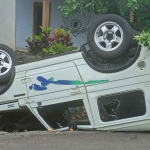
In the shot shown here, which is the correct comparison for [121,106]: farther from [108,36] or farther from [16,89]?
[16,89]

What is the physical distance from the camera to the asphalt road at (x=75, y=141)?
6609mm

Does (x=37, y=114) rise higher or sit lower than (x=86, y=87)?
lower

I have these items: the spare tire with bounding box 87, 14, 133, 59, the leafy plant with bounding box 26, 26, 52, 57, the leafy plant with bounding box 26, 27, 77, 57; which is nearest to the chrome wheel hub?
the spare tire with bounding box 87, 14, 133, 59

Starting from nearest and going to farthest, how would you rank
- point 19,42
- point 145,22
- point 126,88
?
point 126,88 → point 145,22 → point 19,42

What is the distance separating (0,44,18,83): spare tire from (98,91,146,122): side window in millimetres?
1764

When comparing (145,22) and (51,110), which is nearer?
(51,110)

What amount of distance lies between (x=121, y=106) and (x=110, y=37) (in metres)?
1.20

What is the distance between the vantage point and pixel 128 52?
7.35m

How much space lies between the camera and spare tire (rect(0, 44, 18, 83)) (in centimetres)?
784

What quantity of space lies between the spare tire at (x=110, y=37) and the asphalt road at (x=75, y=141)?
→ 4.52 feet

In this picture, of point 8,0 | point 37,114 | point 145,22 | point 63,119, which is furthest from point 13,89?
point 8,0

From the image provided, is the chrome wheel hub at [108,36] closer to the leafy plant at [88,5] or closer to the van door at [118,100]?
the van door at [118,100]

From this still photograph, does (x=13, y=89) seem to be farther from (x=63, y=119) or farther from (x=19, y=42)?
(x=19, y=42)

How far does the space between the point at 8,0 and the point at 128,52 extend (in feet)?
19.9
